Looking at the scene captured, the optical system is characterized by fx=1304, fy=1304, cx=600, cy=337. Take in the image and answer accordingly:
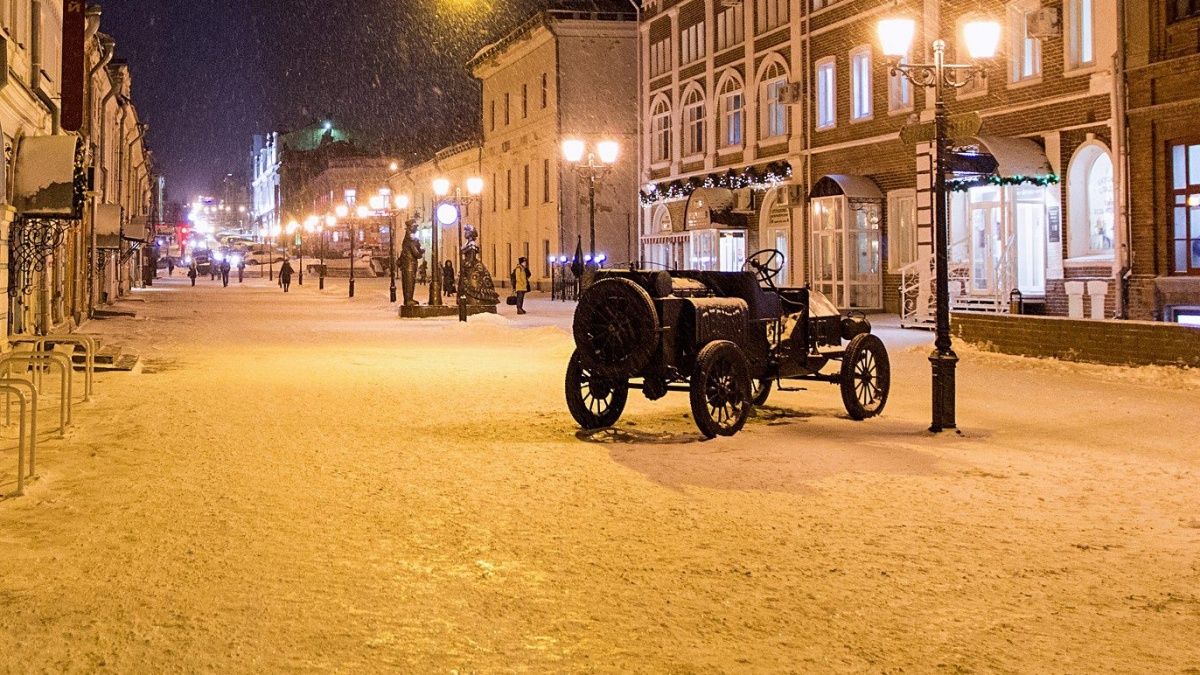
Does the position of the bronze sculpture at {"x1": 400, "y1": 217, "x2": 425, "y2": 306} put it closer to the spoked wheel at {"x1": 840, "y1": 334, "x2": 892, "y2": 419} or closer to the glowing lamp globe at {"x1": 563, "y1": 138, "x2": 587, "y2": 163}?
the glowing lamp globe at {"x1": 563, "y1": 138, "x2": 587, "y2": 163}

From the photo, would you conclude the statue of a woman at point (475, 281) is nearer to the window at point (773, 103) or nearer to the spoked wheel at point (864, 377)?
the window at point (773, 103)

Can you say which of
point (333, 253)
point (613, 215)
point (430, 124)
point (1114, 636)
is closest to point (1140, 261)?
point (1114, 636)

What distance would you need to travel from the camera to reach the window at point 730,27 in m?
40.4

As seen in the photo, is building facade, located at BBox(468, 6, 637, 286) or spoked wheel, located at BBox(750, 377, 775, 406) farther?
building facade, located at BBox(468, 6, 637, 286)

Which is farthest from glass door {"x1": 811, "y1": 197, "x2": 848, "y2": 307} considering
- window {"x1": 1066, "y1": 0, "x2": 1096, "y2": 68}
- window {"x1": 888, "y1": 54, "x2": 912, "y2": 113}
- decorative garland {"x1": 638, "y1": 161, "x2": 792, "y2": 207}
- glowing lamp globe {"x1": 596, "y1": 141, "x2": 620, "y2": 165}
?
window {"x1": 1066, "y1": 0, "x2": 1096, "y2": 68}

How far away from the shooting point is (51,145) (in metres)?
19.2

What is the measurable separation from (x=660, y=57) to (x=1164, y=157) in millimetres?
25864

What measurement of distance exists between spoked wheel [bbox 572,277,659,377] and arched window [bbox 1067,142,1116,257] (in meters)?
17.0

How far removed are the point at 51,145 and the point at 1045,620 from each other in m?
17.3

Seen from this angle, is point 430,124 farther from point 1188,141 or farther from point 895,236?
point 1188,141

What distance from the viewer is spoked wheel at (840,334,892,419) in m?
12.7

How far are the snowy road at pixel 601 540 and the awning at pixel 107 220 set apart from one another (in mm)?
21576

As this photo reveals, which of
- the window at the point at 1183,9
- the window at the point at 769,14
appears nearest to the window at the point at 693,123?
the window at the point at 769,14

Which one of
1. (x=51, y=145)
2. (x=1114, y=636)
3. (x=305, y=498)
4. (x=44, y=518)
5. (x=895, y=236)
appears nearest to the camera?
(x=1114, y=636)
